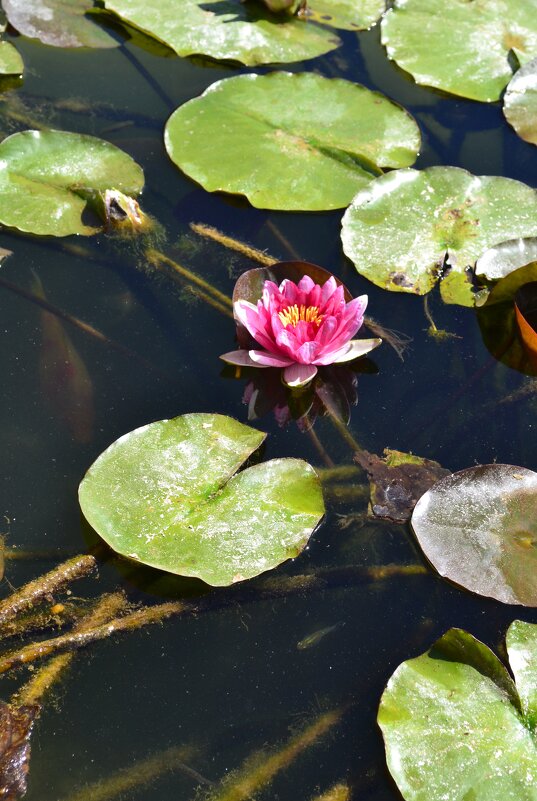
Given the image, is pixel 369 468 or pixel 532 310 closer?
pixel 369 468

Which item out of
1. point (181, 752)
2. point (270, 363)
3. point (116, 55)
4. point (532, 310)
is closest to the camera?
point (181, 752)

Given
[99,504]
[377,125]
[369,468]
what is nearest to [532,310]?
[369,468]

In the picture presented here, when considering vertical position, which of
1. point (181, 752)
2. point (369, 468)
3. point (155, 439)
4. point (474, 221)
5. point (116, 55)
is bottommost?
point (181, 752)

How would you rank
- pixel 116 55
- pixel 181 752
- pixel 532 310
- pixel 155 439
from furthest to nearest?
pixel 116 55 < pixel 532 310 < pixel 155 439 < pixel 181 752

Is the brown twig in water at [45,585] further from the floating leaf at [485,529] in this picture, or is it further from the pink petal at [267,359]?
the floating leaf at [485,529]

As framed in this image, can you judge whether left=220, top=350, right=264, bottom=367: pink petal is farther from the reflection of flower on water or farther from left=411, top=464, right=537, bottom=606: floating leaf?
left=411, top=464, right=537, bottom=606: floating leaf

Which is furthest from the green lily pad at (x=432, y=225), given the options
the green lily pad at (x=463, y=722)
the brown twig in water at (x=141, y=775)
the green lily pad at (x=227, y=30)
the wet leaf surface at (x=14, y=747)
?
the wet leaf surface at (x=14, y=747)

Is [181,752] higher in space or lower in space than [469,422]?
lower

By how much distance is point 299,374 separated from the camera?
112 inches

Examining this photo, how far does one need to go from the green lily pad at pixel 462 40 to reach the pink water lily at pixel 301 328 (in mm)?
1822

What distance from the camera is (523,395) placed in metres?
2.93

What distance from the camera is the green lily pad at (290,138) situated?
3.44 meters

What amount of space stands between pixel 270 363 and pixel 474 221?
1.17m

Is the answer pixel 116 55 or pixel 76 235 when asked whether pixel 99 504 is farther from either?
pixel 116 55
